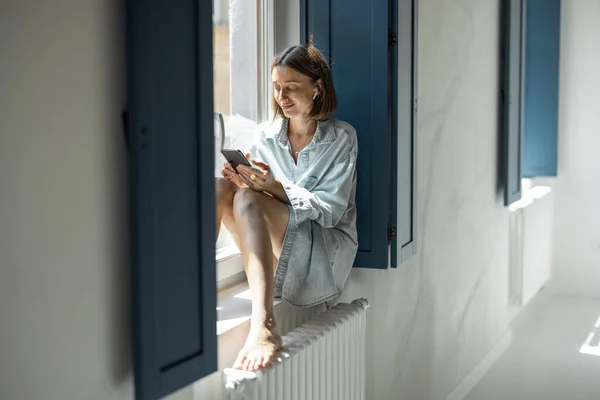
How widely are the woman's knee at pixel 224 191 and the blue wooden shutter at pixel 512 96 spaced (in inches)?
101

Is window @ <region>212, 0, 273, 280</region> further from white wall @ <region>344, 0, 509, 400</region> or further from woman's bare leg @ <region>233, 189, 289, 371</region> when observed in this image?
white wall @ <region>344, 0, 509, 400</region>

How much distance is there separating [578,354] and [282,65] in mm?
2991

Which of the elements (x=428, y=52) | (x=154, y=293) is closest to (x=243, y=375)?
(x=154, y=293)

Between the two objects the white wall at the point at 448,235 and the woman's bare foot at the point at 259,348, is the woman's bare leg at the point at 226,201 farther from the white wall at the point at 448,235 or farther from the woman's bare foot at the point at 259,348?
the white wall at the point at 448,235

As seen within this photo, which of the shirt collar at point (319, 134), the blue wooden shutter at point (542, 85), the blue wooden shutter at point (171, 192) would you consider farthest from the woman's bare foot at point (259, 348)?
the blue wooden shutter at point (542, 85)

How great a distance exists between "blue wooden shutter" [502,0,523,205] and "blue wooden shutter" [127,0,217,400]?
3110 millimetres

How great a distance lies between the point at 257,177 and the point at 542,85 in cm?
423

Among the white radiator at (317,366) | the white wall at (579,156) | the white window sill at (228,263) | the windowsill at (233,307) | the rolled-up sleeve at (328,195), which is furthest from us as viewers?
the white wall at (579,156)

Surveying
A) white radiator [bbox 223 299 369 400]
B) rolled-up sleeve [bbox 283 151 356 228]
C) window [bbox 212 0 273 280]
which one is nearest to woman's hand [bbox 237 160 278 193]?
rolled-up sleeve [bbox 283 151 356 228]

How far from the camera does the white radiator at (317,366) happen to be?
76.4 inches

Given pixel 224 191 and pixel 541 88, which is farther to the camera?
pixel 541 88

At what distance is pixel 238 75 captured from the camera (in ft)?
8.43

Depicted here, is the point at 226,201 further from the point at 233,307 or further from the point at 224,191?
the point at 233,307

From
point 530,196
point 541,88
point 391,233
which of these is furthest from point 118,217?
point 541,88
